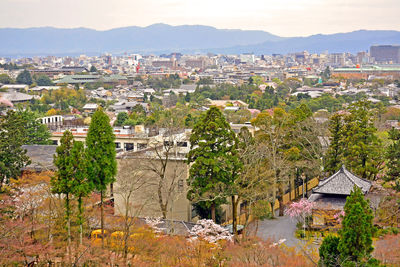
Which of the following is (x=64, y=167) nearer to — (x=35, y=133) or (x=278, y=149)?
(x=278, y=149)

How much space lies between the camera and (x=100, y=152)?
610 inches

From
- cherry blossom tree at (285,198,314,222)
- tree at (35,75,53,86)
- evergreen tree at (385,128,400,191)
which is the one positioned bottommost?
cherry blossom tree at (285,198,314,222)

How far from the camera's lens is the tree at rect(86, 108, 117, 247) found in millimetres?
15422

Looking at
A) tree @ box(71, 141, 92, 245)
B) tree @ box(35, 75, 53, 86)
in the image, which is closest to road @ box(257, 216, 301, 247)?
tree @ box(71, 141, 92, 245)

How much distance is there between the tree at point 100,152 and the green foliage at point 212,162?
13.4 ft

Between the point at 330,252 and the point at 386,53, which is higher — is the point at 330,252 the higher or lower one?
the lower one

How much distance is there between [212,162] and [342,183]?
18.3 feet

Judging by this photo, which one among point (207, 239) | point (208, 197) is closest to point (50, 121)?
point (208, 197)

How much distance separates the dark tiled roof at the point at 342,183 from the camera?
2005 centimetres

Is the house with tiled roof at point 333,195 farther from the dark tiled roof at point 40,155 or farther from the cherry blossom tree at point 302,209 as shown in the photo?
the dark tiled roof at point 40,155

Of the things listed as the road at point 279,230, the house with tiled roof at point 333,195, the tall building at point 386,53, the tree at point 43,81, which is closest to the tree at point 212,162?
the road at point 279,230

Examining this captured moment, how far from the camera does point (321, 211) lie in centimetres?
1975

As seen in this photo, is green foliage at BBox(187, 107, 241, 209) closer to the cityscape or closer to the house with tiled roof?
the cityscape

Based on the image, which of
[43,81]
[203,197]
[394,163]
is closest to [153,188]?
[203,197]
